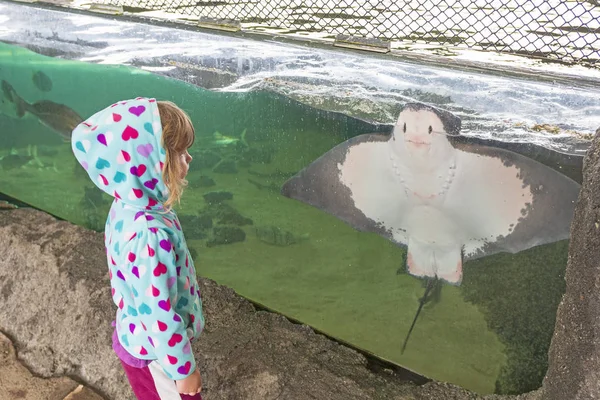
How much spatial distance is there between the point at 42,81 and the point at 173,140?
77.1 inches

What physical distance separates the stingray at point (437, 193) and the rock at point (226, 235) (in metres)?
0.52

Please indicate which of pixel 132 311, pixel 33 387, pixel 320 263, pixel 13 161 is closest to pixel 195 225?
pixel 320 263

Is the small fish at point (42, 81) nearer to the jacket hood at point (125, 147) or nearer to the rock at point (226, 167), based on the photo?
the rock at point (226, 167)

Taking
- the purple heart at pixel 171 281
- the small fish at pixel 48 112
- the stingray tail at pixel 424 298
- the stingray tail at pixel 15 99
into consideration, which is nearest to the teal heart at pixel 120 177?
the purple heart at pixel 171 281

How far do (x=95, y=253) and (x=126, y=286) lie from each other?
1609 millimetres

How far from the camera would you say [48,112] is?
2.85 m

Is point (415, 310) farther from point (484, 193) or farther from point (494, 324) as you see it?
point (484, 193)

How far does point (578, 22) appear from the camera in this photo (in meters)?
1.52

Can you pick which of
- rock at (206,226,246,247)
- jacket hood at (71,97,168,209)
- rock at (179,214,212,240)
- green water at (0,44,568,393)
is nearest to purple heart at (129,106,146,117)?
jacket hood at (71,97,168,209)

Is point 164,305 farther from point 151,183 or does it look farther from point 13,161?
point 13,161

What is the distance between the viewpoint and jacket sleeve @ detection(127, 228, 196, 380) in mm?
1141

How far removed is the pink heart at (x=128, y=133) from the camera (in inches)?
43.3

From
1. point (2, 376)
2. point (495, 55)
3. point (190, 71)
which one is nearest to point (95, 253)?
point (2, 376)

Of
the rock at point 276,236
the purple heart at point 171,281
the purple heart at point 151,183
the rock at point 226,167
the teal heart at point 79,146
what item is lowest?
the rock at point 276,236
